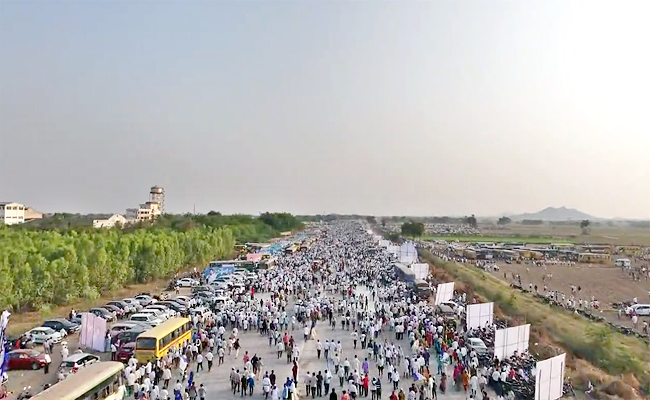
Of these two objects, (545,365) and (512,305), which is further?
(512,305)

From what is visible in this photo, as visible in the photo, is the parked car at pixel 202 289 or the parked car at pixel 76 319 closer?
the parked car at pixel 76 319

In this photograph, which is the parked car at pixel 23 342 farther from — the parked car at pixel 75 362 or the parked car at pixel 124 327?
the parked car at pixel 75 362

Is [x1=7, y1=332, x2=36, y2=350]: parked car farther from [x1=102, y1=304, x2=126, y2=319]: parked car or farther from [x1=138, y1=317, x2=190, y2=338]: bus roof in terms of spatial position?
[x1=102, y1=304, x2=126, y2=319]: parked car

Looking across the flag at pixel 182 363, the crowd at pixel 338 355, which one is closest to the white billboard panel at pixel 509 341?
the crowd at pixel 338 355

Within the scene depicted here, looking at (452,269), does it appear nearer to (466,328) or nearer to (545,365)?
(466,328)

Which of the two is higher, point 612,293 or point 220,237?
point 220,237

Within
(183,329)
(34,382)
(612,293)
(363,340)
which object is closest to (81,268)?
(183,329)
